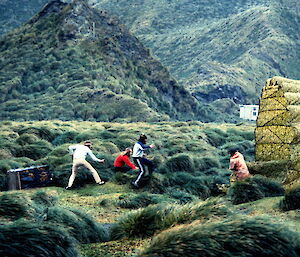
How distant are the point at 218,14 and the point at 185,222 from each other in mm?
139642

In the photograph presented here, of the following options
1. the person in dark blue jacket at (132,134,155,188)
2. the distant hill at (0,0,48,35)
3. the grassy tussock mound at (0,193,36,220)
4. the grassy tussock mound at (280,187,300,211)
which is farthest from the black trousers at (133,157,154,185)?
the distant hill at (0,0,48,35)

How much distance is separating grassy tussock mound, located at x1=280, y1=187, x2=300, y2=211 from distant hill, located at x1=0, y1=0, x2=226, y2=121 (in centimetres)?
4205

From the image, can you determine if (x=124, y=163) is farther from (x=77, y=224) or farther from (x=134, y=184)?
(x=77, y=224)

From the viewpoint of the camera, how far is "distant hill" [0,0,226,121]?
178 ft

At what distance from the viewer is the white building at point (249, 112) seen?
7165 cm

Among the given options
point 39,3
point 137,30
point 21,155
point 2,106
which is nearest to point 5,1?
point 39,3

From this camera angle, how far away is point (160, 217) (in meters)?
6.91

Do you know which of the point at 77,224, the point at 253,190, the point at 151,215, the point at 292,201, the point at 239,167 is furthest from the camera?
the point at 239,167

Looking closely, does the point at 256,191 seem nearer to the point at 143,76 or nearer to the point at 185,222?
the point at 185,222

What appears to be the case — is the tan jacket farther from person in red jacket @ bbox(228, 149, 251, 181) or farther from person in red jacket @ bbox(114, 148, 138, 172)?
person in red jacket @ bbox(114, 148, 138, 172)

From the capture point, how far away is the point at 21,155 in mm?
19703

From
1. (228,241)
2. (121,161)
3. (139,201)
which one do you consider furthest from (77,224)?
(121,161)

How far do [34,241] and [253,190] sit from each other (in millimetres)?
7163

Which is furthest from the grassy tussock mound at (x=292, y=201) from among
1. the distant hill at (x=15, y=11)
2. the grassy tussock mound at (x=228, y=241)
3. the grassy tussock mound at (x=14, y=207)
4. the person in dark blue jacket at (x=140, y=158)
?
the distant hill at (x=15, y=11)
